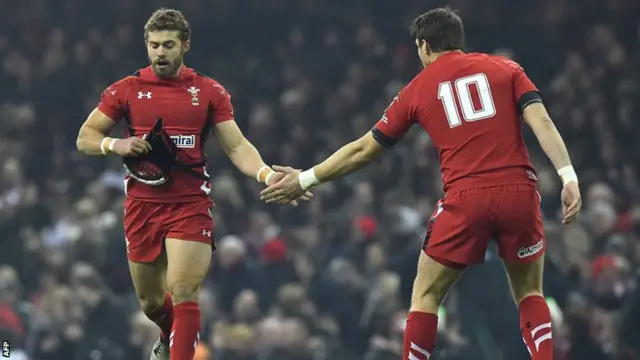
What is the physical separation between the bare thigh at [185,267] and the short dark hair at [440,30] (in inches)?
66.0

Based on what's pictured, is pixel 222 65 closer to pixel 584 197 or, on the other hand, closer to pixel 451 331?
pixel 584 197

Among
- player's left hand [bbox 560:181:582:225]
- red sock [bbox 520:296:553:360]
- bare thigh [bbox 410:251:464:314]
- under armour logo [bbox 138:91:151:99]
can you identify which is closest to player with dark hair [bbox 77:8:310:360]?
under armour logo [bbox 138:91:151:99]

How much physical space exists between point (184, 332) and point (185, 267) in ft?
1.15

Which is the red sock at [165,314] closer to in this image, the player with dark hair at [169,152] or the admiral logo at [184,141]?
the player with dark hair at [169,152]

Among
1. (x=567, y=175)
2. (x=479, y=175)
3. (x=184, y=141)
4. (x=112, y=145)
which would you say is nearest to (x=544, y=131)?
(x=567, y=175)

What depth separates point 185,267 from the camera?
7.95 m

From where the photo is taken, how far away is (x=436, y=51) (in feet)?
24.9

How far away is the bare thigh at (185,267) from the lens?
7906 millimetres

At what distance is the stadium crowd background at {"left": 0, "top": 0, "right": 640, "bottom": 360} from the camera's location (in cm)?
1155

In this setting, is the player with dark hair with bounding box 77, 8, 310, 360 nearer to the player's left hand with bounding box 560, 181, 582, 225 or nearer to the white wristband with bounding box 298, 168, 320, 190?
the white wristband with bounding box 298, 168, 320, 190

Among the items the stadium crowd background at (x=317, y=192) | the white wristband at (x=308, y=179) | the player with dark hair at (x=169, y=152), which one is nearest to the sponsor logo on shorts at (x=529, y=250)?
the white wristband at (x=308, y=179)

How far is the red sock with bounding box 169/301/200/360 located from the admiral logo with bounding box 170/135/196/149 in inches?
34.8

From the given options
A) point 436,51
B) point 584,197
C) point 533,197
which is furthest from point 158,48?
point 584,197

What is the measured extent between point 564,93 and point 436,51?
28.6ft
